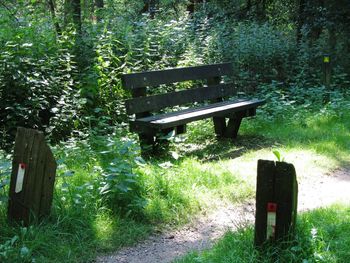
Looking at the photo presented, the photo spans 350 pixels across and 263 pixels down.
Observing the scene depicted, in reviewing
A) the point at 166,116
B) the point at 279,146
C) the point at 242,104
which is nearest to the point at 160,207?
the point at 166,116

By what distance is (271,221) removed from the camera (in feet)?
10.7

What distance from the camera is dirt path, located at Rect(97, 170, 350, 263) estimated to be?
3.85 metres

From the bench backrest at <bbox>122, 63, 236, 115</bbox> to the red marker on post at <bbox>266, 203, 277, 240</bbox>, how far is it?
11.0 feet

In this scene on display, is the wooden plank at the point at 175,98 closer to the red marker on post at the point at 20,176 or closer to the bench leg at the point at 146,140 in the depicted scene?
the bench leg at the point at 146,140

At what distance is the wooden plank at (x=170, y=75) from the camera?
20.8 feet

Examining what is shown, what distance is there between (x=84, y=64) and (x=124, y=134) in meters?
2.04

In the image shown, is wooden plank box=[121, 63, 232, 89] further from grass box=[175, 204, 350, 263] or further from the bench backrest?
grass box=[175, 204, 350, 263]

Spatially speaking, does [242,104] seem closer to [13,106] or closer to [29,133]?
[13,106]

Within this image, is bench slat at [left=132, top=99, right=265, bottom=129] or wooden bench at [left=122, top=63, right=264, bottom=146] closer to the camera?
bench slat at [left=132, top=99, right=265, bottom=129]

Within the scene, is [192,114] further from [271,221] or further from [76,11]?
[76,11]

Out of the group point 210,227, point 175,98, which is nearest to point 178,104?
point 175,98

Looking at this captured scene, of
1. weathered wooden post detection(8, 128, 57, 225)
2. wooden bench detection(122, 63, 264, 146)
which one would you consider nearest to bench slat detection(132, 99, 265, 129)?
wooden bench detection(122, 63, 264, 146)

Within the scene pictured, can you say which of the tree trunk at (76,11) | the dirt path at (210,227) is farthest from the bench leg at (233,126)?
the tree trunk at (76,11)

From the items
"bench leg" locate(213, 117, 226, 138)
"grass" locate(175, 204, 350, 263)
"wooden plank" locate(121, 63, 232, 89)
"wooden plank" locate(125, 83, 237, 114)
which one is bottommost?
"bench leg" locate(213, 117, 226, 138)
